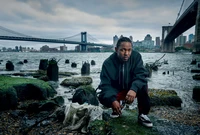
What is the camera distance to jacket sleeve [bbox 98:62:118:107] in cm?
246

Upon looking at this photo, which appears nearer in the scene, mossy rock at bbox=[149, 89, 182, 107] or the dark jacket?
the dark jacket

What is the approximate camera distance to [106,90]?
2549 mm

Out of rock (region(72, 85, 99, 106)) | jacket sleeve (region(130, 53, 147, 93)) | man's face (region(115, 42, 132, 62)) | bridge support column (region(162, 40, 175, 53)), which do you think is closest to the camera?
jacket sleeve (region(130, 53, 147, 93))

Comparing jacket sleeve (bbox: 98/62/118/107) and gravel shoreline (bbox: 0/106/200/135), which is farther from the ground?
jacket sleeve (bbox: 98/62/118/107)

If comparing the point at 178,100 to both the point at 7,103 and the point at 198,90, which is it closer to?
the point at 198,90

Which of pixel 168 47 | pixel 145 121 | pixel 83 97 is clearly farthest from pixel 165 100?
pixel 168 47

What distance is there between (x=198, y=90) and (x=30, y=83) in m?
6.72

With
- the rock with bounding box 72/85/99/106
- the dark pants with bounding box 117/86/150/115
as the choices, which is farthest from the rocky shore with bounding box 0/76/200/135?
the rock with bounding box 72/85/99/106

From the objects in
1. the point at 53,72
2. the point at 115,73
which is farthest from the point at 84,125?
the point at 53,72

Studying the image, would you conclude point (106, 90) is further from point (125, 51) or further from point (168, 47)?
point (168, 47)

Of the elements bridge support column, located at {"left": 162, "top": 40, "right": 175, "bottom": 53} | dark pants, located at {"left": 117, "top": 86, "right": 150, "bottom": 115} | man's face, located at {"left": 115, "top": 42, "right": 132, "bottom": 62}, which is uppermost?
bridge support column, located at {"left": 162, "top": 40, "right": 175, "bottom": 53}

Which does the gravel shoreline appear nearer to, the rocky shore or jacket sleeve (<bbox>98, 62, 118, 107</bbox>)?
the rocky shore

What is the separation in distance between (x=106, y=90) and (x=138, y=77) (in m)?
0.57

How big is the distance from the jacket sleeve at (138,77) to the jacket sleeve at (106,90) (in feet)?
1.10
